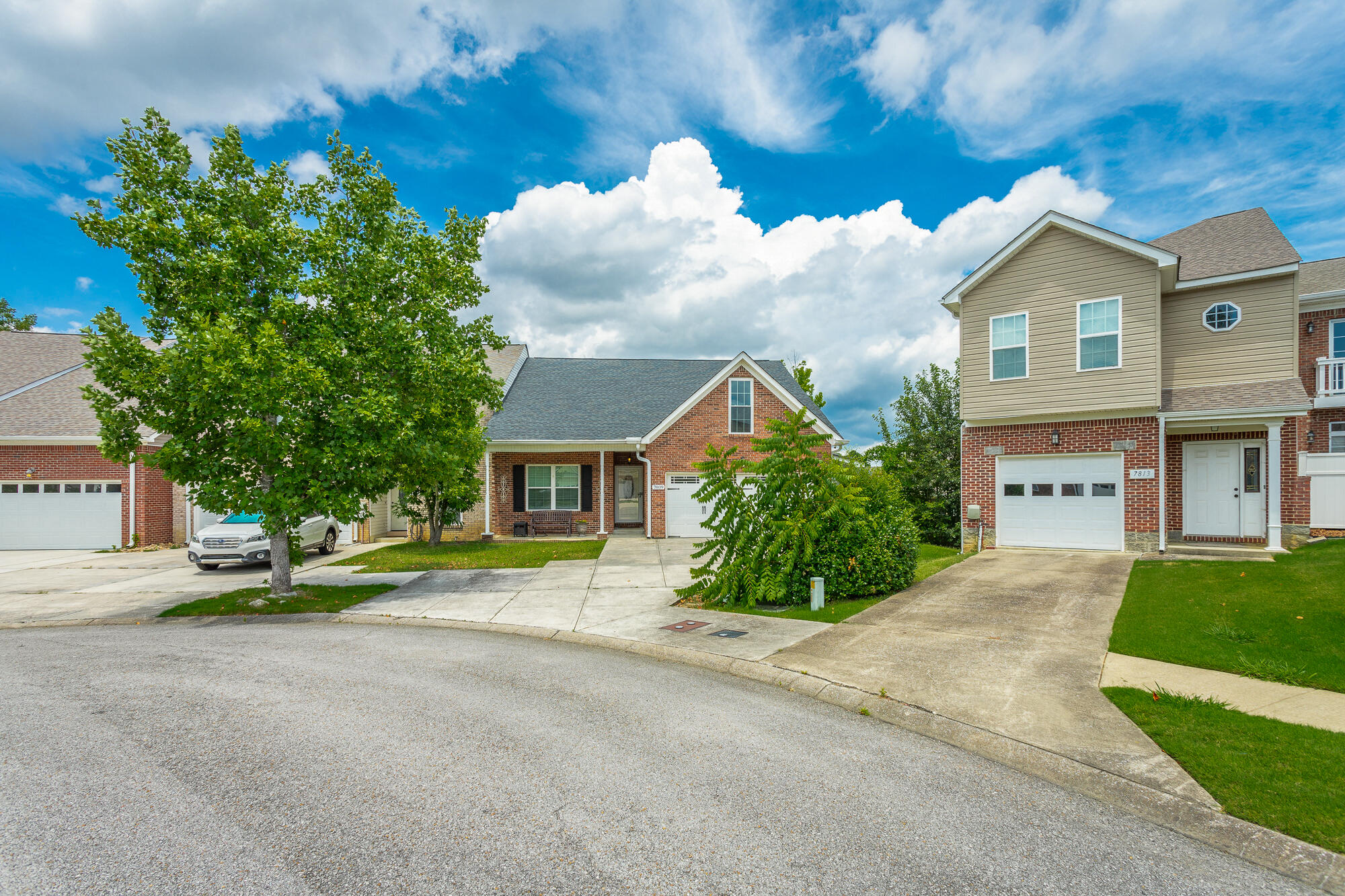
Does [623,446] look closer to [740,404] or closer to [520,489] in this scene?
[520,489]

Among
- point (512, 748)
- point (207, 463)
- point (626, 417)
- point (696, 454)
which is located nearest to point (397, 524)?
point (626, 417)

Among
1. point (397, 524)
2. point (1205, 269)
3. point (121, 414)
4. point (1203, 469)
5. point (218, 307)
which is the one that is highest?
point (1205, 269)

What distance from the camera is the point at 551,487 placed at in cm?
2292

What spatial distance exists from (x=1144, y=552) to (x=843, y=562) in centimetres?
789

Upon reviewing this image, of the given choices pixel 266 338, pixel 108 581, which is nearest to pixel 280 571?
pixel 266 338

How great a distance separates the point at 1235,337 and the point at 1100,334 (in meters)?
2.75

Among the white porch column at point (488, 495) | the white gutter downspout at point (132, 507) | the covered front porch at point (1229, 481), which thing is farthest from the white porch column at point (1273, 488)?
the white gutter downspout at point (132, 507)

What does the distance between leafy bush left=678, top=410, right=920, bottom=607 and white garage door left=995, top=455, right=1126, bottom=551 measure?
5.87 m

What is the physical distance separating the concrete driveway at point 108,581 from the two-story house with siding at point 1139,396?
15.6 metres

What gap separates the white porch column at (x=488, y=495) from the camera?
72.7 feet

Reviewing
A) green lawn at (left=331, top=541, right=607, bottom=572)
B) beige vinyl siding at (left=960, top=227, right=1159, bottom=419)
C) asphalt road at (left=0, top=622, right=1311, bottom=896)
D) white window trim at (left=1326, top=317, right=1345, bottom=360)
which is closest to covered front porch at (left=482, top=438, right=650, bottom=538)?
green lawn at (left=331, top=541, right=607, bottom=572)

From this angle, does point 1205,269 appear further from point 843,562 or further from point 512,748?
point 512,748

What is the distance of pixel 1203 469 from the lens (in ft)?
48.6

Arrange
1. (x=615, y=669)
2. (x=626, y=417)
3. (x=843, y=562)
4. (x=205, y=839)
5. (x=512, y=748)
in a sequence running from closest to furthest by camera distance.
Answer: (x=205, y=839) < (x=512, y=748) < (x=615, y=669) < (x=843, y=562) < (x=626, y=417)
